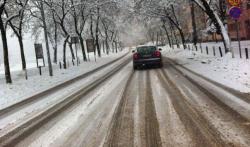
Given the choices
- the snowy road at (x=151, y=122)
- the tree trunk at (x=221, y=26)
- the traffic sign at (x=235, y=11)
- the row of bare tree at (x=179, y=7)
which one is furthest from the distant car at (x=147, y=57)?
the snowy road at (x=151, y=122)

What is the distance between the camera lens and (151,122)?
8383 mm

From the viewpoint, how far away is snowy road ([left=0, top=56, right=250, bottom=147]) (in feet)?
22.6

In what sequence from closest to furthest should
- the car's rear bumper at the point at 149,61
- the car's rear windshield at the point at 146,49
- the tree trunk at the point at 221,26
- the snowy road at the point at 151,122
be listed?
the snowy road at the point at 151,122 → the tree trunk at the point at 221,26 → the car's rear bumper at the point at 149,61 → the car's rear windshield at the point at 146,49

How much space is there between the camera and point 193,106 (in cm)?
982

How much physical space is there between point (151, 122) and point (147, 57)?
17385mm

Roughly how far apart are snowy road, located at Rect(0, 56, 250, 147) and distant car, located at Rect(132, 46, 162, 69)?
12481 millimetres

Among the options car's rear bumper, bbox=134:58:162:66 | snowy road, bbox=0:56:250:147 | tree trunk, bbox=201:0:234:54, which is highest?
tree trunk, bbox=201:0:234:54

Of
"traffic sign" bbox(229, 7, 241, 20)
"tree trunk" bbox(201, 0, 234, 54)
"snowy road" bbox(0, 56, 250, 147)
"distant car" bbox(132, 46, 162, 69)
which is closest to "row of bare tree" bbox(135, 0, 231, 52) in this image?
"tree trunk" bbox(201, 0, 234, 54)

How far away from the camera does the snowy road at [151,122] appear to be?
6895 millimetres

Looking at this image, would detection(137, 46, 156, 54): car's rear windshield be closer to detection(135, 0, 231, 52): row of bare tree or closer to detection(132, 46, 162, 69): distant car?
detection(132, 46, 162, 69): distant car

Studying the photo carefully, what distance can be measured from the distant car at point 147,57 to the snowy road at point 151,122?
1248 centimetres

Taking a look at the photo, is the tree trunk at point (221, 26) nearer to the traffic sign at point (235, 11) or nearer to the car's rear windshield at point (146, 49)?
the car's rear windshield at point (146, 49)

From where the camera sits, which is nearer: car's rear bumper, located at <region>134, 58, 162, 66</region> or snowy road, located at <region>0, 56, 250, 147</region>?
snowy road, located at <region>0, 56, 250, 147</region>

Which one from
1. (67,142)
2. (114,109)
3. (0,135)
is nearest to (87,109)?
(114,109)
